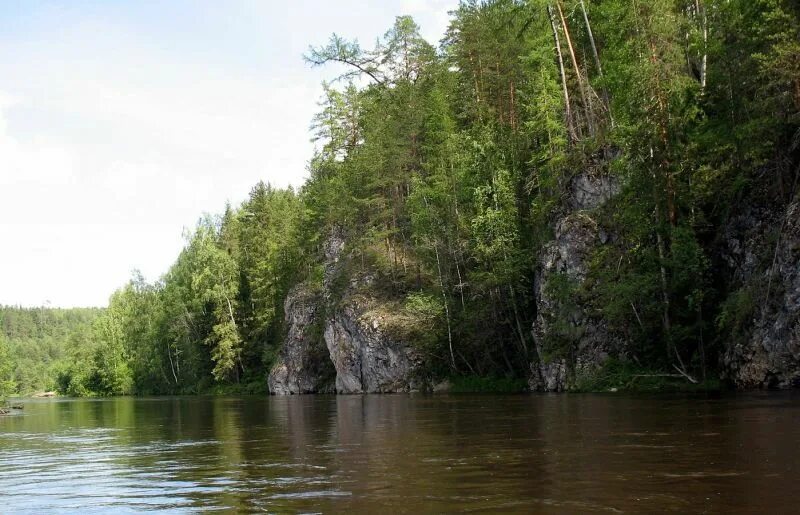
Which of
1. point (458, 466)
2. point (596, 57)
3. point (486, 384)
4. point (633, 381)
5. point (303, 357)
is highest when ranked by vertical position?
point (596, 57)

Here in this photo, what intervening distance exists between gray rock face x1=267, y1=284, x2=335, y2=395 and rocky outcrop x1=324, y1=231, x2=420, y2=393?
211 inches

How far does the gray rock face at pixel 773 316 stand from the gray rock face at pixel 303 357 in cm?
4224

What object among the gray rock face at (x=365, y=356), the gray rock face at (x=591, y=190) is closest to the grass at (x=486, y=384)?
the gray rock face at (x=365, y=356)

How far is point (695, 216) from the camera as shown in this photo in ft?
101

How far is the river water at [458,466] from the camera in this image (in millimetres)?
8406

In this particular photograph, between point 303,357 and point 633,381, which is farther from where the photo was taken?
point 303,357

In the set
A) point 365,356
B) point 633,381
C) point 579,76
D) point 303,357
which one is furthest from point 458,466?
point 303,357

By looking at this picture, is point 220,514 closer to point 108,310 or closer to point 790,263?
point 790,263

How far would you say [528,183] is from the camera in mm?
43531

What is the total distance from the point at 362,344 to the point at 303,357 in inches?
555

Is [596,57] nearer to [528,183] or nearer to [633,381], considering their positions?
[528,183]

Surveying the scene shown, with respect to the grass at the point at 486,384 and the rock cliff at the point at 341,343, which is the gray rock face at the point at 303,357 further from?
the grass at the point at 486,384

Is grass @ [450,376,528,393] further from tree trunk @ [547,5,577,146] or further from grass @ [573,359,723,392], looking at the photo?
tree trunk @ [547,5,577,146]

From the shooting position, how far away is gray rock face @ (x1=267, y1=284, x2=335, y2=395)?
2591 inches
